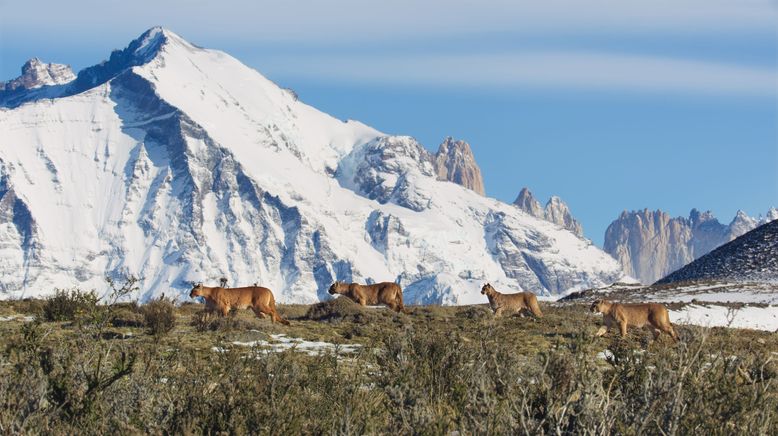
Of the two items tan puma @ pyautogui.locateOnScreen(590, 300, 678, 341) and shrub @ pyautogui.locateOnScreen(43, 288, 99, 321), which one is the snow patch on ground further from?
tan puma @ pyautogui.locateOnScreen(590, 300, 678, 341)

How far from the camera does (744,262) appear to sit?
259 ft

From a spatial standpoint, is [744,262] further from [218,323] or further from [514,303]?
[218,323]

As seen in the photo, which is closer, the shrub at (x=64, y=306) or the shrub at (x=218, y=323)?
the shrub at (x=218, y=323)

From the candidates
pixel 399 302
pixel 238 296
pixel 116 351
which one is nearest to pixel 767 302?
pixel 399 302

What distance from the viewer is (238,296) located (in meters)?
28.6

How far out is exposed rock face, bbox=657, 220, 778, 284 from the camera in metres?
73.7

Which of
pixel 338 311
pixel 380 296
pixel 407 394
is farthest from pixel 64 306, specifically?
pixel 407 394

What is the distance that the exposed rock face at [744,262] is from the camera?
73656 millimetres

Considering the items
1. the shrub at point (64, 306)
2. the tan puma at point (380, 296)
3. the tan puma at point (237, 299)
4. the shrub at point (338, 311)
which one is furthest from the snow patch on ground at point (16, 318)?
the tan puma at point (380, 296)

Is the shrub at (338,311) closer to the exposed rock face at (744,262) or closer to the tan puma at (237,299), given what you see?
the tan puma at (237,299)

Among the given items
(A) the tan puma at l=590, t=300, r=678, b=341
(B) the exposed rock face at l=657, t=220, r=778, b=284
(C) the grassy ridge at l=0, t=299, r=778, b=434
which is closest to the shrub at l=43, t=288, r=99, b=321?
(C) the grassy ridge at l=0, t=299, r=778, b=434

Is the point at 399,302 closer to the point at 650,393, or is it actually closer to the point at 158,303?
the point at 158,303

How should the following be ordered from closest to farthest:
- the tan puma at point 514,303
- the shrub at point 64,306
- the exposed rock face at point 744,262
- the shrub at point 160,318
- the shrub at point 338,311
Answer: the shrub at point 160,318 → the shrub at point 64,306 → the shrub at point 338,311 → the tan puma at point 514,303 → the exposed rock face at point 744,262

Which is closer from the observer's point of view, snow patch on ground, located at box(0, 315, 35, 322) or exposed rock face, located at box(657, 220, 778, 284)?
snow patch on ground, located at box(0, 315, 35, 322)
